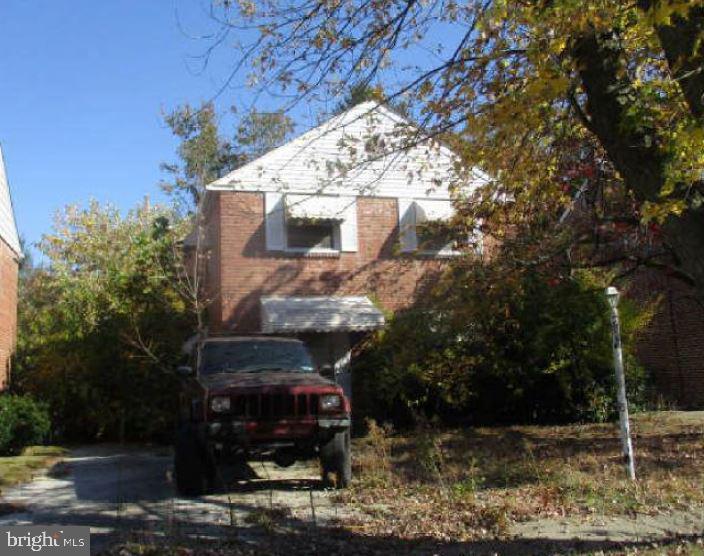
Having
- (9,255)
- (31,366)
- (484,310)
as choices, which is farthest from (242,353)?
(9,255)

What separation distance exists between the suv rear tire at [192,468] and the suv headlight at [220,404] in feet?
1.59

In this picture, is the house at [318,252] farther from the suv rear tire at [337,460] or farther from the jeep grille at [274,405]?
the jeep grille at [274,405]

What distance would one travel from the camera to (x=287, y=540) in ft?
21.1

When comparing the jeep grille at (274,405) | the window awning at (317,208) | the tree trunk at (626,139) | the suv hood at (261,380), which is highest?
the window awning at (317,208)

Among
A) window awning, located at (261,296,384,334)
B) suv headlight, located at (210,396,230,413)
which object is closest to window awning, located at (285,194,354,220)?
window awning, located at (261,296,384,334)

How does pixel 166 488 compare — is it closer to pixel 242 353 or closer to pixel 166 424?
pixel 242 353

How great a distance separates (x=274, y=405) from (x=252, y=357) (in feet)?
5.03

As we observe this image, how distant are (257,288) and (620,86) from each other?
1152cm

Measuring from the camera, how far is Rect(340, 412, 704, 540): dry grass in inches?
287

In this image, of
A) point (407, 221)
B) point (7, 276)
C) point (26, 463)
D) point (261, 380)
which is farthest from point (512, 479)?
point (7, 276)

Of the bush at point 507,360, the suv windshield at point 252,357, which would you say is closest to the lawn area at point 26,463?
the suv windshield at point 252,357

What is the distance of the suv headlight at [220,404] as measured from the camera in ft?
27.6

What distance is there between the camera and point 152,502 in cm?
848

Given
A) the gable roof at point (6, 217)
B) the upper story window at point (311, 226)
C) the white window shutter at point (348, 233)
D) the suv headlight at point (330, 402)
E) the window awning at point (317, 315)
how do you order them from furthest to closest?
the gable roof at point (6, 217), the white window shutter at point (348, 233), the upper story window at point (311, 226), the window awning at point (317, 315), the suv headlight at point (330, 402)
